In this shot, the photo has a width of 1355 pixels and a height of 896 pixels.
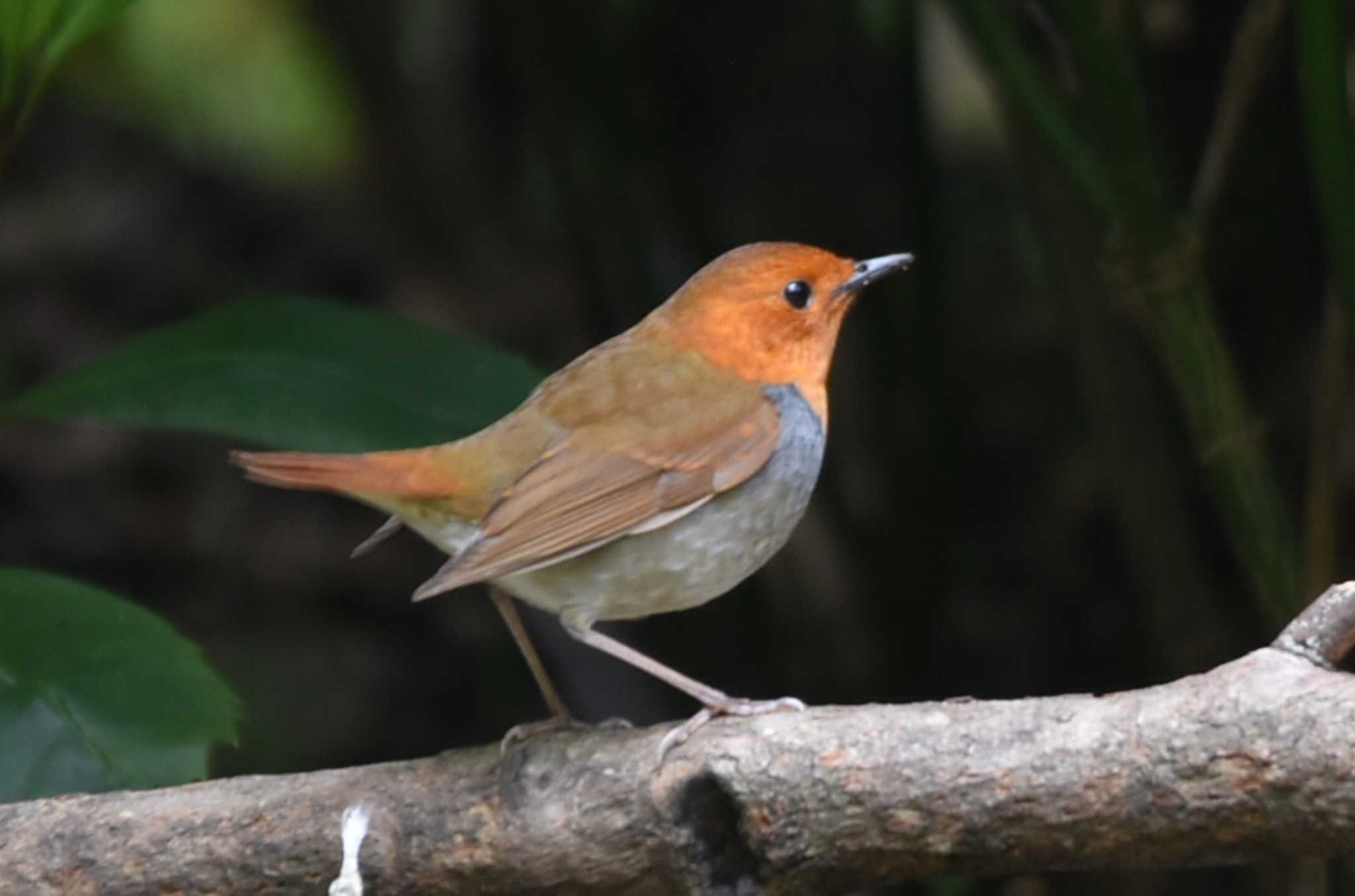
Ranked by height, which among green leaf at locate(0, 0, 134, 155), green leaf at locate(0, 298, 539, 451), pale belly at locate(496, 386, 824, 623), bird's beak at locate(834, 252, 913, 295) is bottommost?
pale belly at locate(496, 386, 824, 623)

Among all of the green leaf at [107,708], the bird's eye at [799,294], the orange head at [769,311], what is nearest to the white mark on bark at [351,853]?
the green leaf at [107,708]

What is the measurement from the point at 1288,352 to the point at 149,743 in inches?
119

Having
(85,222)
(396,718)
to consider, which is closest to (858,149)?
(396,718)

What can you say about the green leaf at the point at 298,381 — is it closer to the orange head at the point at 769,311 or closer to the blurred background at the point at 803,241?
the orange head at the point at 769,311

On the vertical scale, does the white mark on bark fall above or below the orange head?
below

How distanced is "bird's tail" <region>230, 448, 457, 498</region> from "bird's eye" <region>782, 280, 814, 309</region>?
2.36ft

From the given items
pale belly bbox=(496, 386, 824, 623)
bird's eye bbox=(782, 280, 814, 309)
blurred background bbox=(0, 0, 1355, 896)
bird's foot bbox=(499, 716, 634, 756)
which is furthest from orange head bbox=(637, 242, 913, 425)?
bird's foot bbox=(499, 716, 634, 756)

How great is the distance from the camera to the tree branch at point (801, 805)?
208cm

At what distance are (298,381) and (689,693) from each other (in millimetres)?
864

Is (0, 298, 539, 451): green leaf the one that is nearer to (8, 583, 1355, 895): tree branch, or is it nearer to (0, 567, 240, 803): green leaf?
(0, 567, 240, 803): green leaf

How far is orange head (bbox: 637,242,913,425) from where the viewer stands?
3.15 m

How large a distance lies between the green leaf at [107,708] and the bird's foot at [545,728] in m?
0.39

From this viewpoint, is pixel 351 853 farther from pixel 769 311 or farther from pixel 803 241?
pixel 803 241

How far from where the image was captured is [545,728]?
2.69 meters
